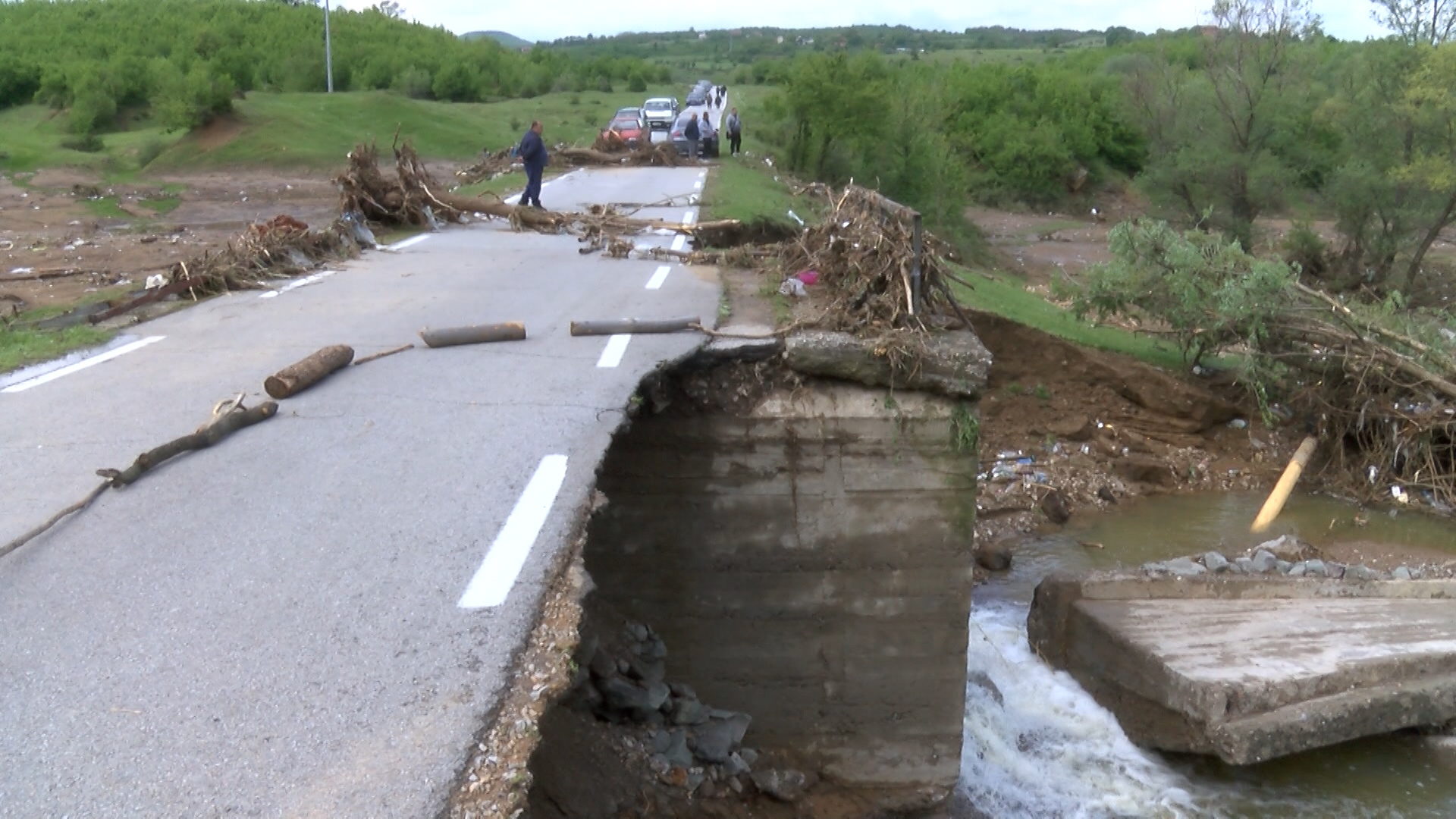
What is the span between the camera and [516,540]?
5.78 meters

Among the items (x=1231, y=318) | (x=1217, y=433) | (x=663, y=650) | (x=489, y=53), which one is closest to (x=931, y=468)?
(x=663, y=650)

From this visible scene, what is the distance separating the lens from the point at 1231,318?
18.6 metres

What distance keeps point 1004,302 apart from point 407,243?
11350mm

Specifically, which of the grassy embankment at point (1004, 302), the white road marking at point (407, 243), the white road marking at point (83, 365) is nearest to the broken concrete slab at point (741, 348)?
the white road marking at point (83, 365)

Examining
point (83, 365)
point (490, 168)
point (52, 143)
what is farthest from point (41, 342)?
point (52, 143)

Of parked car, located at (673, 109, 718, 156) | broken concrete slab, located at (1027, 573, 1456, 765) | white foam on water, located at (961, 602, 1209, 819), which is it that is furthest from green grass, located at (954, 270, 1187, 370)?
parked car, located at (673, 109, 718, 156)

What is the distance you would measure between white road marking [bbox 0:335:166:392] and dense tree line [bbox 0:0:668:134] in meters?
27.2

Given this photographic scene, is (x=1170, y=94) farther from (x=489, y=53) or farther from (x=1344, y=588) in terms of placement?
(x=489, y=53)

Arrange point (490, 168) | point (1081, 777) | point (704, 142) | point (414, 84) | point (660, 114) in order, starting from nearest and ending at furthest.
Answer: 1. point (1081, 777)
2. point (490, 168)
3. point (704, 142)
4. point (660, 114)
5. point (414, 84)

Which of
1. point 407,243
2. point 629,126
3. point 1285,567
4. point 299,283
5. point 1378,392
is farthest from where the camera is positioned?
point 629,126

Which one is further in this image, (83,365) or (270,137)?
(270,137)

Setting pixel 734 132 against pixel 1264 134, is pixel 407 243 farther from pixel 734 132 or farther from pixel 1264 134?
pixel 1264 134

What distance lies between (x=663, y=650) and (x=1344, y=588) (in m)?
8.74

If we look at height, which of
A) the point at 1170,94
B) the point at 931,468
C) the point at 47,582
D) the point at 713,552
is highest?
the point at 1170,94
